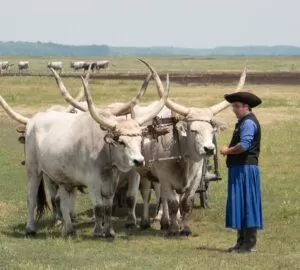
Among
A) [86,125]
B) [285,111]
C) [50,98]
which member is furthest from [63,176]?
[50,98]

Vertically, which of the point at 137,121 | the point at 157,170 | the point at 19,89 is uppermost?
the point at 137,121

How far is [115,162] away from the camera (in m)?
10.8

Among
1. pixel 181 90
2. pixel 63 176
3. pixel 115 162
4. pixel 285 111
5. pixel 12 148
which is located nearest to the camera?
pixel 115 162

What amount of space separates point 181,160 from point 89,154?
133 centimetres

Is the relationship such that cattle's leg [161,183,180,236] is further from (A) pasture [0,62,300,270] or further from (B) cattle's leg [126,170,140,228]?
(B) cattle's leg [126,170,140,228]

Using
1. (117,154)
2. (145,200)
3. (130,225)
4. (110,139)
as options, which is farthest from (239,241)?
(145,200)

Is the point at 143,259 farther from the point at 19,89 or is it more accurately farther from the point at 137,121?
the point at 19,89

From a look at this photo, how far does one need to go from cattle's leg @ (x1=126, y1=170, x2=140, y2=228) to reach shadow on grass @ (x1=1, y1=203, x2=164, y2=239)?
0.12 metres

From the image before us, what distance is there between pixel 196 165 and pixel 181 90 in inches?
1377

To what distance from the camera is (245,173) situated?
10094 mm

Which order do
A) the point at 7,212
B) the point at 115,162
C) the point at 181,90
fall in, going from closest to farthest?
the point at 115,162 → the point at 7,212 → the point at 181,90

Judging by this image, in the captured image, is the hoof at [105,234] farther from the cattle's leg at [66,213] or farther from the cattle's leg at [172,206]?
the cattle's leg at [172,206]

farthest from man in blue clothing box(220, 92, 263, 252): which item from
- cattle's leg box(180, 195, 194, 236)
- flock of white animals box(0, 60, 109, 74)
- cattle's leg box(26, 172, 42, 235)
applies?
flock of white animals box(0, 60, 109, 74)

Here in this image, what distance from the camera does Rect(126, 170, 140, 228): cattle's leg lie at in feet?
40.1
